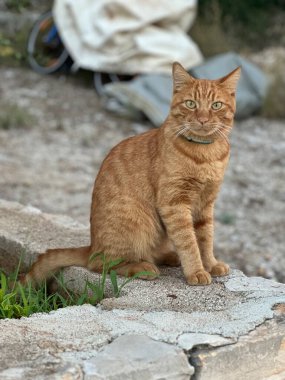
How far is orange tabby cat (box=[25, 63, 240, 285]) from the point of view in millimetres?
3217

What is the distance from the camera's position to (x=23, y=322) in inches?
111

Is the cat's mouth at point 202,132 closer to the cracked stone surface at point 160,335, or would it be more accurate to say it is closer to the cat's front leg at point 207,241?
the cat's front leg at point 207,241

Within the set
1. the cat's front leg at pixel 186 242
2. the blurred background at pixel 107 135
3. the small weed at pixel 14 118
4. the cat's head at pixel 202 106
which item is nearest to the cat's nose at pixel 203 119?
the cat's head at pixel 202 106

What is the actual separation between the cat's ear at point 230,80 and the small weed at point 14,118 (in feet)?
16.0

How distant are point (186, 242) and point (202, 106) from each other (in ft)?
1.84

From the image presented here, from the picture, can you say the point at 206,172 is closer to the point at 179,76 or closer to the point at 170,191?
the point at 170,191

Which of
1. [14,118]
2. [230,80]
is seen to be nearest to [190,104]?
[230,80]

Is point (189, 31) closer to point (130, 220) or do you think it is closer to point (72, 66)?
point (72, 66)

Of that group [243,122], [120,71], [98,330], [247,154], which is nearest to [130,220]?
[98,330]

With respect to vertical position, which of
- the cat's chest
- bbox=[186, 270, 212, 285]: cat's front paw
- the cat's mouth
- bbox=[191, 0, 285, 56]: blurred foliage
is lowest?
bbox=[191, 0, 285, 56]: blurred foliage

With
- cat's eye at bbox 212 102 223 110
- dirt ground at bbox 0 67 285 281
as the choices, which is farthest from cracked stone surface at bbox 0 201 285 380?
dirt ground at bbox 0 67 285 281

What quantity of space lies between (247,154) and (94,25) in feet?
8.55

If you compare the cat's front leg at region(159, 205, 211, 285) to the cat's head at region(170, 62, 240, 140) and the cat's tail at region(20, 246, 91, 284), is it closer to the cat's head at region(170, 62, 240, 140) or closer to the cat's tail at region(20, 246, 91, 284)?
the cat's head at region(170, 62, 240, 140)

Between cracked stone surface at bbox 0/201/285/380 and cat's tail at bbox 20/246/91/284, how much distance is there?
0.31 feet
